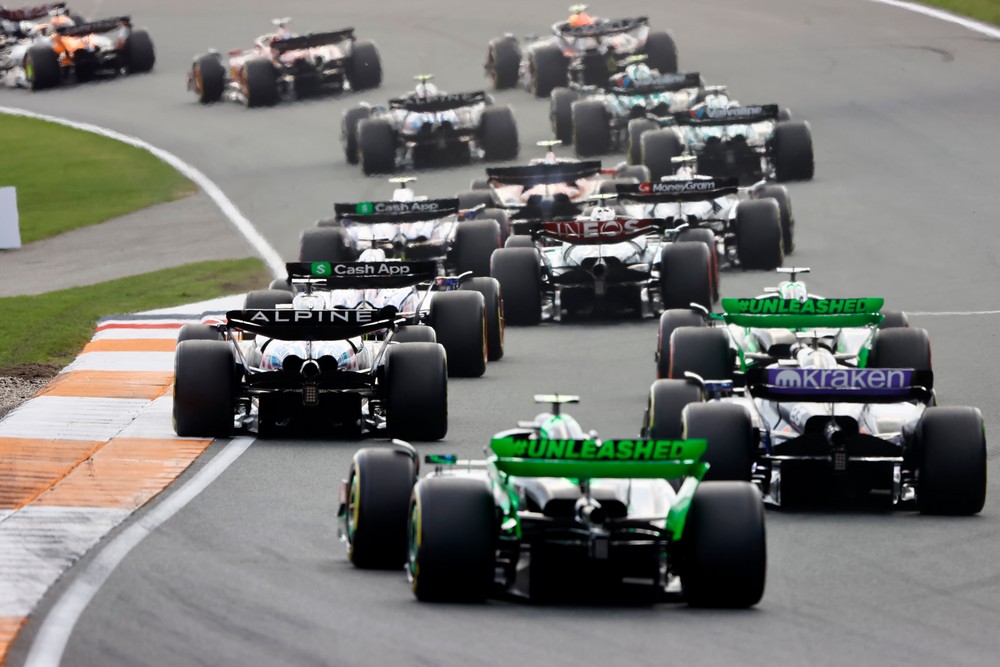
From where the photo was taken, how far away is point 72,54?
152 feet

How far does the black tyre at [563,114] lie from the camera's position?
38.2m

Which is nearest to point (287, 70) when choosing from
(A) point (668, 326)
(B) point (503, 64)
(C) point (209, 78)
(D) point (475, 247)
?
(C) point (209, 78)

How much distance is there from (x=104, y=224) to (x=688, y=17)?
21186mm

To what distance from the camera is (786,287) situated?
718 inches

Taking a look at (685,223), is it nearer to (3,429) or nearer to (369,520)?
(3,429)

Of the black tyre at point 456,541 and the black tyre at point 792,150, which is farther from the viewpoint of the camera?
the black tyre at point 792,150

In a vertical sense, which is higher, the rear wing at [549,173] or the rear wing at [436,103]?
the rear wing at [436,103]

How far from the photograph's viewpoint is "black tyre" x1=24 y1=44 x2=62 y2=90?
1801 inches

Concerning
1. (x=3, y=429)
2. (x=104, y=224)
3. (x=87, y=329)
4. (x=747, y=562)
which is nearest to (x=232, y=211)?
(x=104, y=224)

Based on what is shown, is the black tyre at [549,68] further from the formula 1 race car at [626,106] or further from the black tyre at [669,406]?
the black tyre at [669,406]

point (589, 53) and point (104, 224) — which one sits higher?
point (589, 53)

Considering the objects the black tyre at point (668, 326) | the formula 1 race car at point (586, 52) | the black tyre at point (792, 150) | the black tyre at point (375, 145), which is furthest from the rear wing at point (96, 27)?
the black tyre at point (668, 326)

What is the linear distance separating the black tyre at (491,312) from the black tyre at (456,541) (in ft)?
32.5

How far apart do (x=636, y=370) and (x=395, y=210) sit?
5.66 meters
